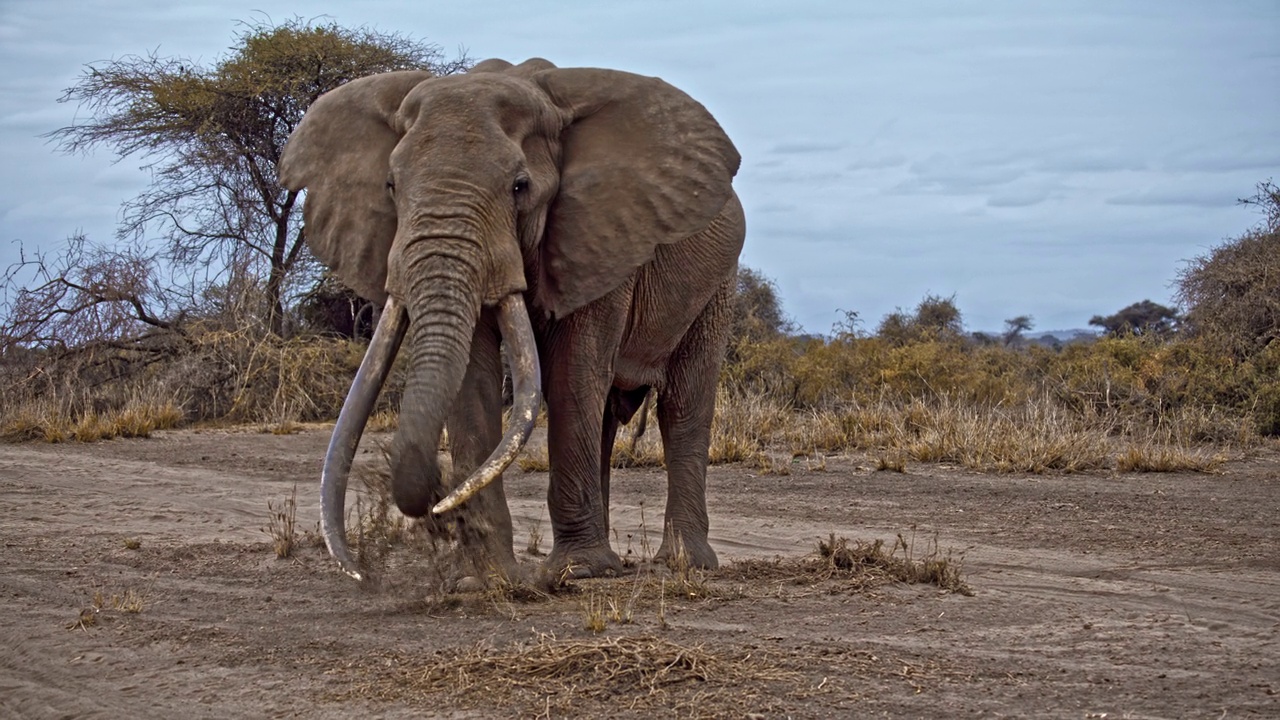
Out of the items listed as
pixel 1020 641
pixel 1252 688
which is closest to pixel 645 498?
pixel 1020 641

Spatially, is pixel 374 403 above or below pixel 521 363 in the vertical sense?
below

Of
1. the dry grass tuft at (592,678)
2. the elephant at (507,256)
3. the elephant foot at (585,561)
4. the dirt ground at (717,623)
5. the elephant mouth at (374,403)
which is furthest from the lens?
the elephant foot at (585,561)

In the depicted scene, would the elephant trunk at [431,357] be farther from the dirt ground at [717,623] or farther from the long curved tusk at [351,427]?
the dirt ground at [717,623]

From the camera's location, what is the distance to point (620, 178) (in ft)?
22.7

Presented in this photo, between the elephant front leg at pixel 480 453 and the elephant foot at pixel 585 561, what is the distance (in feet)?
1.80

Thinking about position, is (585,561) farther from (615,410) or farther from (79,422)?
(79,422)

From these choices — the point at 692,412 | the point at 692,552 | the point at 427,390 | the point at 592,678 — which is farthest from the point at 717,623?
the point at 692,412

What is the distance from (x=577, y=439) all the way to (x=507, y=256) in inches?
46.7

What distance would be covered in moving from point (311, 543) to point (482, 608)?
7.35 ft

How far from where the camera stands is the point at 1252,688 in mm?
4883

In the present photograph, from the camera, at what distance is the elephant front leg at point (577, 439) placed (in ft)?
22.6

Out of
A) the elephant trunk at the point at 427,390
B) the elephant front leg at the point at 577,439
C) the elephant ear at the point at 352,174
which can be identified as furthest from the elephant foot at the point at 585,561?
the elephant ear at the point at 352,174

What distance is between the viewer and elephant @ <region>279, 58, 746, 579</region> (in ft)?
19.2

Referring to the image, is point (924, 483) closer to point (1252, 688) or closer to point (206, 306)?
point (1252, 688)
